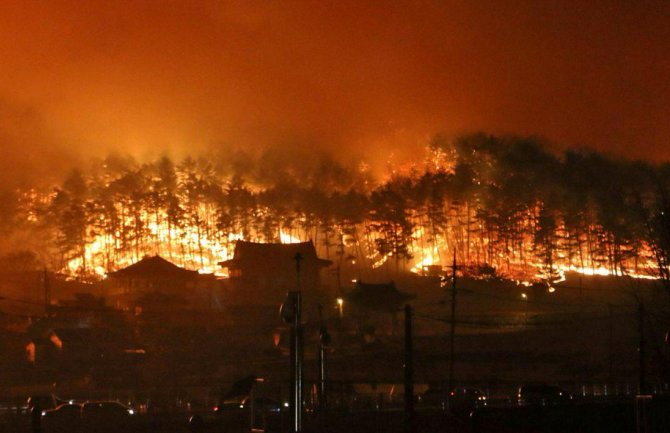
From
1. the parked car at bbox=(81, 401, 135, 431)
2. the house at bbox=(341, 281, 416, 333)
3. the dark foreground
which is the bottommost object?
the parked car at bbox=(81, 401, 135, 431)

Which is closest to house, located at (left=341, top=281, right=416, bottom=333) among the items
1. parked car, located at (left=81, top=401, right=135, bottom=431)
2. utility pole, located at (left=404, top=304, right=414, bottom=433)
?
parked car, located at (left=81, top=401, right=135, bottom=431)

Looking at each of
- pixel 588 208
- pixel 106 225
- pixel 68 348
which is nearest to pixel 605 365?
pixel 68 348

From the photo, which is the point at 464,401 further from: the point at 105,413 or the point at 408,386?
the point at 105,413

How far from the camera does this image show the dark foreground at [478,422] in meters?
16.3

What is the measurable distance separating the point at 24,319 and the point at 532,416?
26.3m

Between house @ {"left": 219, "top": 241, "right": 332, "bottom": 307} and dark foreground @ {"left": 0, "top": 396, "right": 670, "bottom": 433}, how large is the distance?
24.8 metres

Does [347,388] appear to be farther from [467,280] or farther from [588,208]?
[588,208]

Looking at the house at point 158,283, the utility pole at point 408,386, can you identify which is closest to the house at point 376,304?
the house at point 158,283

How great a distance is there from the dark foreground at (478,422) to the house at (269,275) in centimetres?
2483

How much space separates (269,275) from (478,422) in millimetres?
31714

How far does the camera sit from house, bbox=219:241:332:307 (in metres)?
46.3

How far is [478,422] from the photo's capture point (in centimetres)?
1596

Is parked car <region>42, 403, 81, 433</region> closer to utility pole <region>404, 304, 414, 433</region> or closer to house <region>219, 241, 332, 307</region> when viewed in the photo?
utility pole <region>404, 304, 414, 433</region>

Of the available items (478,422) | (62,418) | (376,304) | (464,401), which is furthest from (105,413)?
(376,304)
